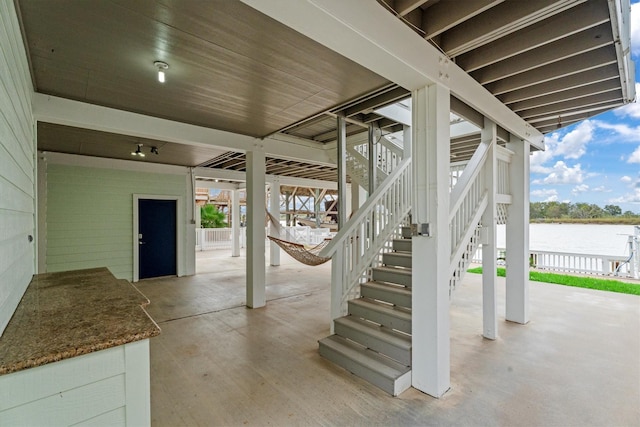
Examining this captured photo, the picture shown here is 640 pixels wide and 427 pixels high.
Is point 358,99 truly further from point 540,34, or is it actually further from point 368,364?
point 368,364

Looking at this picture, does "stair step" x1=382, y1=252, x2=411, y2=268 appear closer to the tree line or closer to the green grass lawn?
the green grass lawn

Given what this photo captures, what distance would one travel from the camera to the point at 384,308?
9.32ft

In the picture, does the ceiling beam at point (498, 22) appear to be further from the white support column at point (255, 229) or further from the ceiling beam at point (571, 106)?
the white support column at point (255, 229)

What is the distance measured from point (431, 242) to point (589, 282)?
5.77 meters

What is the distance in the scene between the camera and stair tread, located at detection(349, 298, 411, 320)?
265 cm

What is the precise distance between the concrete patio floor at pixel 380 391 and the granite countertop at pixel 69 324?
3.12ft

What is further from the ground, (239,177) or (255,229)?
(239,177)

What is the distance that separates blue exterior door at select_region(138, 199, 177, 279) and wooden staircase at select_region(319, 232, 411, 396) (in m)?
5.36

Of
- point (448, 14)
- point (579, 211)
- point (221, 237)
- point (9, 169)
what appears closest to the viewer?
point (9, 169)

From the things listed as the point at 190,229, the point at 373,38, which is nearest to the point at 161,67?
the point at 373,38

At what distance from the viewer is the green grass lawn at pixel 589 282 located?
5.24 m

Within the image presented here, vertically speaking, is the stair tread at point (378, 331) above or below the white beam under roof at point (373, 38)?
below

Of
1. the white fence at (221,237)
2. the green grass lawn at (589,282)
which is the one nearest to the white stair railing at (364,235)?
the green grass lawn at (589,282)

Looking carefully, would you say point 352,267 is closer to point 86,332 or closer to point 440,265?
point 440,265
